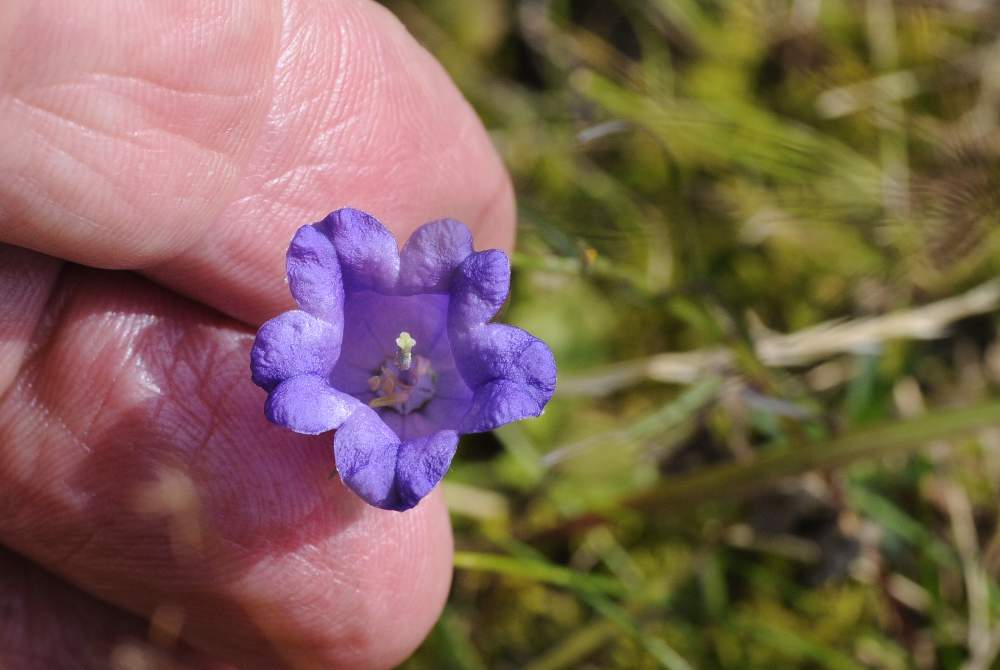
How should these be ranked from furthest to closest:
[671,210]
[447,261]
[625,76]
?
[625,76]
[671,210]
[447,261]

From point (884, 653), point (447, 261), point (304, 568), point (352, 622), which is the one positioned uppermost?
point (447, 261)

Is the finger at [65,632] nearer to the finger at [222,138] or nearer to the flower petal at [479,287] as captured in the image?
the finger at [222,138]

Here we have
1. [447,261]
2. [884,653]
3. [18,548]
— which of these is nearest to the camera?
[447,261]

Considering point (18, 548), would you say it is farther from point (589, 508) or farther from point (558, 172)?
point (558, 172)

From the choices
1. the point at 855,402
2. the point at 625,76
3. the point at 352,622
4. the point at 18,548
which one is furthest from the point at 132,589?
the point at 625,76

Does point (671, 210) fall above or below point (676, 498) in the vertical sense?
above

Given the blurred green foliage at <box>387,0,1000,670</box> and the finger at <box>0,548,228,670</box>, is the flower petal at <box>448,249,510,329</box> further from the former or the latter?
the finger at <box>0,548,228,670</box>

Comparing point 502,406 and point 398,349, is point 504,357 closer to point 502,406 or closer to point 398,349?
point 502,406
